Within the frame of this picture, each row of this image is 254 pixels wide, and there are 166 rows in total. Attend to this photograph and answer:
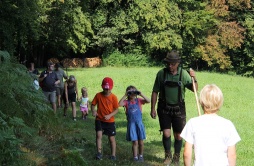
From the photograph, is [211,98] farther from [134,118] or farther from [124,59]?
[124,59]

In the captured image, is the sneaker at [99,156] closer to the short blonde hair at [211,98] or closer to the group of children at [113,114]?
the group of children at [113,114]

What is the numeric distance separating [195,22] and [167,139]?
163 feet

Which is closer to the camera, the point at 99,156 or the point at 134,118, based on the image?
the point at 99,156

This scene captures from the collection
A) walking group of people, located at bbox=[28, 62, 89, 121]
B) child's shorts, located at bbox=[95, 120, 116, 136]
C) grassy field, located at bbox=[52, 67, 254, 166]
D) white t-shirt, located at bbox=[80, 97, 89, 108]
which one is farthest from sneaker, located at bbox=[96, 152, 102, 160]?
white t-shirt, located at bbox=[80, 97, 89, 108]

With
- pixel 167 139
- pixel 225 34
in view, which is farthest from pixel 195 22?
pixel 167 139

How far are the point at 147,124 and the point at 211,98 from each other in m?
12.6

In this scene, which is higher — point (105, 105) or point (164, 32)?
point (164, 32)

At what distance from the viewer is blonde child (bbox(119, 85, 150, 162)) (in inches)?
393

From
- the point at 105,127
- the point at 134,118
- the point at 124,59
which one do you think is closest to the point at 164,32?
the point at 124,59

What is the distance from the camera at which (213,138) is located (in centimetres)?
505

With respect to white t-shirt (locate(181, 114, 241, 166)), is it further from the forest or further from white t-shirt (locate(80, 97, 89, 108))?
the forest

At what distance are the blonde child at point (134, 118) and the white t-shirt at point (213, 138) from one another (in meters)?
4.87

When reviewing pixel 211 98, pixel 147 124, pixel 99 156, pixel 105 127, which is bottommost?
pixel 147 124

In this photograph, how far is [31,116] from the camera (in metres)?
8.07
